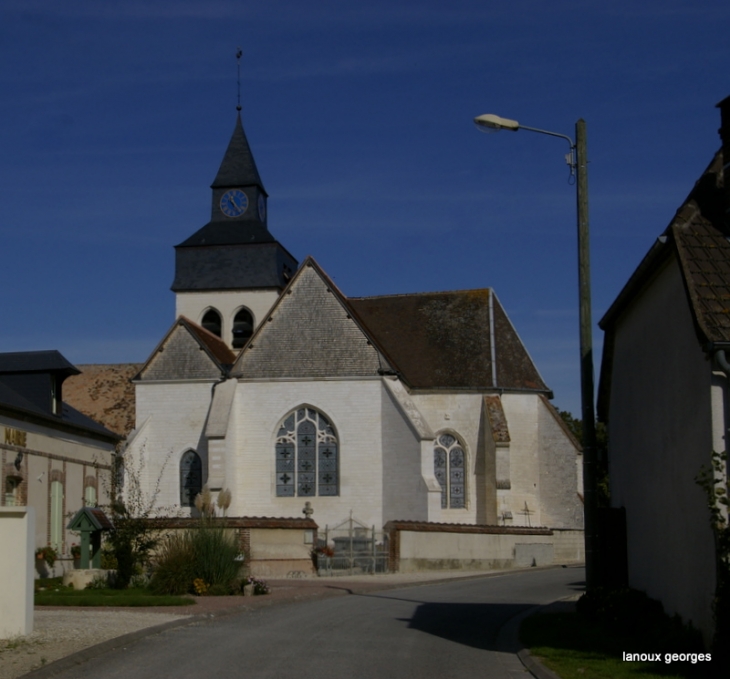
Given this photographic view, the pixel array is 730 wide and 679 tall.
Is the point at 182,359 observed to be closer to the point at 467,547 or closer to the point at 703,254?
the point at 467,547

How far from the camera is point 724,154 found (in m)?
11.7

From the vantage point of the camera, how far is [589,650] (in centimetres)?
1076

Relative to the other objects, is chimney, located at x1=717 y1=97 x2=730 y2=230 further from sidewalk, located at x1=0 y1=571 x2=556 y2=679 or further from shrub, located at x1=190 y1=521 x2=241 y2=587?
shrub, located at x1=190 y1=521 x2=241 y2=587

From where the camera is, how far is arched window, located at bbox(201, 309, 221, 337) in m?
40.2

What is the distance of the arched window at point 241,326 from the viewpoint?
131 feet

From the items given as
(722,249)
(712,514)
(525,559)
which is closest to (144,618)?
(712,514)

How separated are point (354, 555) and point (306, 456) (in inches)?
261

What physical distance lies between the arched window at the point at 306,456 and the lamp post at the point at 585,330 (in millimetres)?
20028

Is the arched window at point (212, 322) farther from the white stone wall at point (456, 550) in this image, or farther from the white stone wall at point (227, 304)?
the white stone wall at point (456, 550)

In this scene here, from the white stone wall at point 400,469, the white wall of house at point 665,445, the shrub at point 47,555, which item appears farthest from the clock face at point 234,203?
the white wall of house at point 665,445

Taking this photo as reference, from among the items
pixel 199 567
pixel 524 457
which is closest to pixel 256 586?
pixel 199 567

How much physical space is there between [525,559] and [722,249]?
73.0ft

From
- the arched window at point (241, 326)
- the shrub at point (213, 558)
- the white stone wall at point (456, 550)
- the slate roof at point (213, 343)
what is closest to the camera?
the shrub at point (213, 558)

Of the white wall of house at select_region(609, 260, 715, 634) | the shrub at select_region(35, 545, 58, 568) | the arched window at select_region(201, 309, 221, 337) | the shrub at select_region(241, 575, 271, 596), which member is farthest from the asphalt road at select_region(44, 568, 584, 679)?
the arched window at select_region(201, 309, 221, 337)
